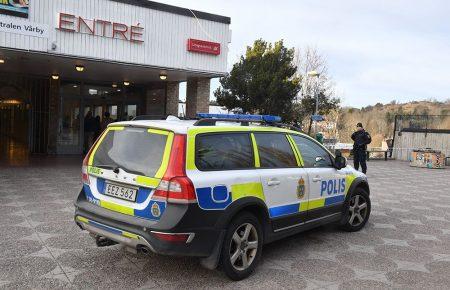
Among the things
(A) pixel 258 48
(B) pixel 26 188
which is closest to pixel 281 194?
(B) pixel 26 188

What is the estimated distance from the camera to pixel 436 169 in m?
19.0

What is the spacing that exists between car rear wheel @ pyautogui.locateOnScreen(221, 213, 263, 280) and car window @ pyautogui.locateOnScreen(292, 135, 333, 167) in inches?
53.4

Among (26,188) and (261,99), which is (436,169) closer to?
(261,99)

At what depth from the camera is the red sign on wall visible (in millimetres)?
12344

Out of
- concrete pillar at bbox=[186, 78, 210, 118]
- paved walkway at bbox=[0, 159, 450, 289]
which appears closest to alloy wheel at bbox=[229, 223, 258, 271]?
paved walkway at bbox=[0, 159, 450, 289]

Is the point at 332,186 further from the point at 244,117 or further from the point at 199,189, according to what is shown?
the point at 199,189

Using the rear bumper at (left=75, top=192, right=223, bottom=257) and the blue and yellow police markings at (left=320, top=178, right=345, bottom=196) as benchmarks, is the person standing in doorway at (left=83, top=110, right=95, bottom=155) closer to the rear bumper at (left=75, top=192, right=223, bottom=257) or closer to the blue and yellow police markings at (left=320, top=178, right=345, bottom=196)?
the blue and yellow police markings at (left=320, top=178, right=345, bottom=196)

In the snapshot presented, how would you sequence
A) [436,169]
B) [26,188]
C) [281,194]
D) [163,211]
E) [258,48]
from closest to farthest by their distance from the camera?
[163,211]
[281,194]
[26,188]
[436,169]
[258,48]

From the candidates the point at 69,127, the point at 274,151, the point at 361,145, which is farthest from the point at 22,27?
the point at 361,145

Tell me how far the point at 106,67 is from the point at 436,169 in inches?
591

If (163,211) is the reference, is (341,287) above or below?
below

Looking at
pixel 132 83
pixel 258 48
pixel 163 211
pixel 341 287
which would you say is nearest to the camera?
pixel 163 211

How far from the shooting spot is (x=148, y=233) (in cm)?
383

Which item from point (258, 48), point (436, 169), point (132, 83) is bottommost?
point (436, 169)
